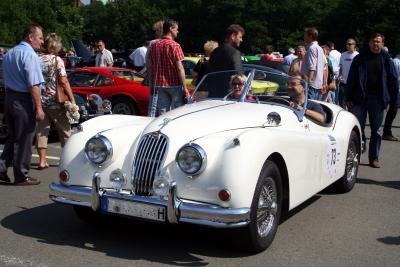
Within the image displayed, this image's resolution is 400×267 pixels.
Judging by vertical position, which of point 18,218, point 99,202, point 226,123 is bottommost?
point 18,218

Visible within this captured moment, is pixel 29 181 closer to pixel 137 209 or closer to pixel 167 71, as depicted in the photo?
pixel 167 71

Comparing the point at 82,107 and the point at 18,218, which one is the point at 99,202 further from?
the point at 82,107

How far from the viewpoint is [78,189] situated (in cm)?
480

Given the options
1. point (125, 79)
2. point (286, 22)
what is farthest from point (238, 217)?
point (286, 22)

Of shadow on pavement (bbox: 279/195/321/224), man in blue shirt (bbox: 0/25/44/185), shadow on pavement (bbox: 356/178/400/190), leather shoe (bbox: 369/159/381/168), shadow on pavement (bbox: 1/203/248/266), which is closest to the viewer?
shadow on pavement (bbox: 1/203/248/266)

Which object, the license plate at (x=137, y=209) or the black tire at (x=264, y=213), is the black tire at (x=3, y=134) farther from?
the black tire at (x=264, y=213)

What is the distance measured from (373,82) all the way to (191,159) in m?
4.60

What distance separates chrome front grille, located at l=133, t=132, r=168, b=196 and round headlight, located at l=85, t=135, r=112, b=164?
0.83ft

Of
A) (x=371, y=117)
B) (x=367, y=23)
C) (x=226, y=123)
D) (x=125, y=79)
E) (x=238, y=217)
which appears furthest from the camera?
(x=367, y=23)

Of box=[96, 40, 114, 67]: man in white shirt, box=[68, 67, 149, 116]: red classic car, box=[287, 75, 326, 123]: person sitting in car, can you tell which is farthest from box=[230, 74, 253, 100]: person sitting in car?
box=[96, 40, 114, 67]: man in white shirt

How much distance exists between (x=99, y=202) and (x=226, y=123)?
126cm

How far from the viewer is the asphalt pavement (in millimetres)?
4539

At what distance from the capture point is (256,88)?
603 cm

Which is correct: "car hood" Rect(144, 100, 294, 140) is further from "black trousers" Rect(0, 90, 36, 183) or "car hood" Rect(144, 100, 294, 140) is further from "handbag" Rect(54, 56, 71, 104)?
"handbag" Rect(54, 56, 71, 104)
